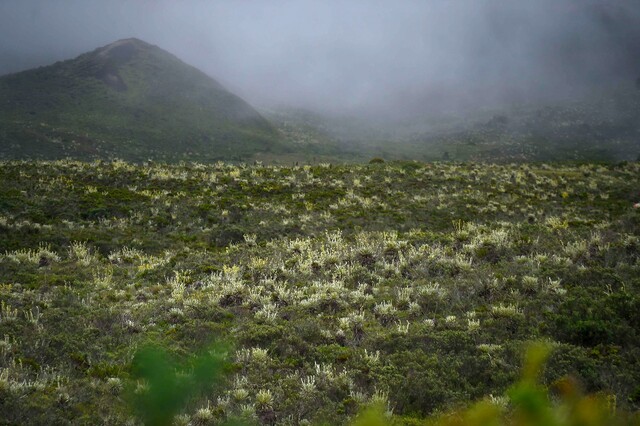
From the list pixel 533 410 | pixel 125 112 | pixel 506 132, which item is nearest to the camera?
pixel 533 410

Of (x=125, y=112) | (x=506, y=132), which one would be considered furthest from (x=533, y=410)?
(x=506, y=132)

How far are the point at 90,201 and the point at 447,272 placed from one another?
61.6ft

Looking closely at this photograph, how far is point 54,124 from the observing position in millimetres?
95562

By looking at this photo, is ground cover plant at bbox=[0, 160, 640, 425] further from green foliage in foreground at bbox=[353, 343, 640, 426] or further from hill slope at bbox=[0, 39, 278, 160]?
hill slope at bbox=[0, 39, 278, 160]

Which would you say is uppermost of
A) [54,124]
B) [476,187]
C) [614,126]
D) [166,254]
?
[614,126]

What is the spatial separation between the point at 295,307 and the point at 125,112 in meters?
118

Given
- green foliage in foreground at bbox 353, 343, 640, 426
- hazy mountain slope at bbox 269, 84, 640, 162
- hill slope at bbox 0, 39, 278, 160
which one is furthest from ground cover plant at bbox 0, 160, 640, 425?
hazy mountain slope at bbox 269, 84, 640, 162

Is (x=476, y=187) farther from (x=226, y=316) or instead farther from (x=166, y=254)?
(x=226, y=316)

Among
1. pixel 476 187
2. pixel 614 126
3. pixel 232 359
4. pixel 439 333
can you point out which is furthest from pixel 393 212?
pixel 614 126

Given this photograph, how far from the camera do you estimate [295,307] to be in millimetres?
10453

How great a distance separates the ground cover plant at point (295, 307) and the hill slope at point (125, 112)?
66.5 m

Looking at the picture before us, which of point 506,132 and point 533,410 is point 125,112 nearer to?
point 506,132

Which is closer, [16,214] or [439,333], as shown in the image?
[439,333]

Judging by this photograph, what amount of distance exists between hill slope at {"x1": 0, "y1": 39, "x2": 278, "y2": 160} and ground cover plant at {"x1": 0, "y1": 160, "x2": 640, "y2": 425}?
218ft
